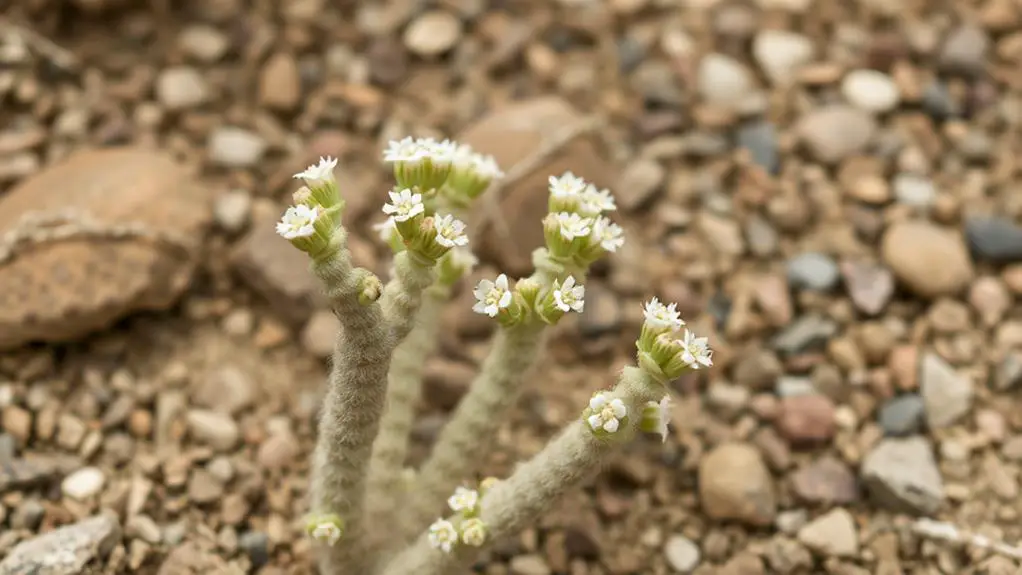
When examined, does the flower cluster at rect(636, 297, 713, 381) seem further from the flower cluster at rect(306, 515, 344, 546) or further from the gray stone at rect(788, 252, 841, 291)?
the gray stone at rect(788, 252, 841, 291)

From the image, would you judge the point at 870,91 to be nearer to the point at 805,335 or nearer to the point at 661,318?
the point at 805,335

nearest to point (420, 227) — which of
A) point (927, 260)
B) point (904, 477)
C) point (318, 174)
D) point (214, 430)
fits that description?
point (318, 174)

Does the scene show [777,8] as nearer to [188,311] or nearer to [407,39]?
[407,39]

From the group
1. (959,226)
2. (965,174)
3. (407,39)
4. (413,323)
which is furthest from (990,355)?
(407,39)

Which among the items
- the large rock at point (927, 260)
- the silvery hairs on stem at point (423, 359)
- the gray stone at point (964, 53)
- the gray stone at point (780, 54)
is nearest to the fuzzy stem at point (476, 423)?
the silvery hairs on stem at point (423, 359)

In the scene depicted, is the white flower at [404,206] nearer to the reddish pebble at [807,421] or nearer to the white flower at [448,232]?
the white flower at [448,232]

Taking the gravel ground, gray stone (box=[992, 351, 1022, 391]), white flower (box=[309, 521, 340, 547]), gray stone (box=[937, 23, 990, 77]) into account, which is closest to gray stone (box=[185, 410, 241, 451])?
the gravel ground
